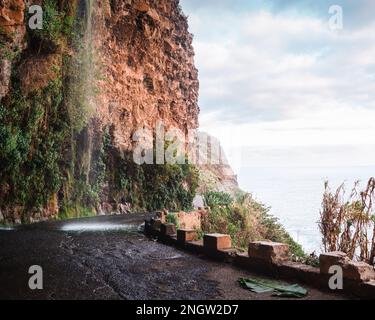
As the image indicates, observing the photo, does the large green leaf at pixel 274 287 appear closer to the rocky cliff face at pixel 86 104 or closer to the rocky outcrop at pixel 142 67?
the rocky cliff face at pixel 86 104

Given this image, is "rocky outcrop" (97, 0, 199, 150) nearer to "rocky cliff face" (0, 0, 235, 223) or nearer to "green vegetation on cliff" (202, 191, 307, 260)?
"rocky cliff face" (0, 0, 235, 223)

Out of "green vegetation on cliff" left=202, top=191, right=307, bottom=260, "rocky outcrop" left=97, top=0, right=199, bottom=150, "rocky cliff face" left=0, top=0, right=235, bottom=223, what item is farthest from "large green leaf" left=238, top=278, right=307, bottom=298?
"rocky outcrop" left=97, top=0, right=199, bottom=150

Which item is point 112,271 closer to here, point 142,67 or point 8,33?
point 8,33

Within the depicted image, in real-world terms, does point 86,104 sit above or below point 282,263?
above

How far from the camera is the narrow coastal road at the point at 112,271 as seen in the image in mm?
5152

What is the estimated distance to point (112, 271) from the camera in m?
6.55

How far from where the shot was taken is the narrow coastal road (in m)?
5.15

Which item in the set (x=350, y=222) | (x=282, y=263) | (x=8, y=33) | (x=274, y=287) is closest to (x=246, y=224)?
(x=350, y=222)

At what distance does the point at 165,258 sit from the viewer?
7812 mm

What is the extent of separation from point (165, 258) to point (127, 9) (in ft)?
65.9

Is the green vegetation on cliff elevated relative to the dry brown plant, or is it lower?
lower

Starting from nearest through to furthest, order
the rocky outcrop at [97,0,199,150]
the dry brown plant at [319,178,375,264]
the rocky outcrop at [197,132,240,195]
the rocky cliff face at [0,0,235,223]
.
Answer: the dry brown plant at [319,178,375,264], the rocky cliff face at [0,0,235,223], the rocky outcrop at [97,0,199,150], the rocky outcrop at [197,132,240,195]
